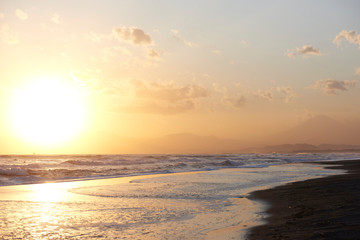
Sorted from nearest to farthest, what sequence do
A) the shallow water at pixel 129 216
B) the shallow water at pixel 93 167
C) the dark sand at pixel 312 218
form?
the dark sand at pixel 312 218 < the shallow water at pixel 129 216 < the shallow water at pixel 93 167

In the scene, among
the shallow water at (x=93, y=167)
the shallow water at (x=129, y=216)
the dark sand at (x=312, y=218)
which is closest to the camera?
the dark sand at (x=312, y=218)

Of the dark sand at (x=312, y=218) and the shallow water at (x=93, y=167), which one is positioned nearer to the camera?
the dark sand at (x=312, y=218)

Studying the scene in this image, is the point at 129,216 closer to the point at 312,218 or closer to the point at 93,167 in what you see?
the point at 312,218

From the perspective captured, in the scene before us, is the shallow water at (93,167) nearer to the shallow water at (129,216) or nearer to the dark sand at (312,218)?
the shallow water at (129,216)

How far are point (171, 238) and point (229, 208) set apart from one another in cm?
504

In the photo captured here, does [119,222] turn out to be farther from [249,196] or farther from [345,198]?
[345,198]

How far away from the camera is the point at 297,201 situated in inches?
534

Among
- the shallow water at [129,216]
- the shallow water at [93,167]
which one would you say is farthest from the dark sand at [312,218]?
the shallow water at [93,167]

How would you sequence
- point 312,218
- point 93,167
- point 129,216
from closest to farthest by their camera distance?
1. point 312,218
2. point 129,216
3. point 93,167

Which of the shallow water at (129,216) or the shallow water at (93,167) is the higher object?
the shallow water at (129,216)

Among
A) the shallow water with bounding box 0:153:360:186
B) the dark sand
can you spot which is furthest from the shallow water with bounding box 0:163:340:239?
the shallow water with bounding box 0:153:360:186

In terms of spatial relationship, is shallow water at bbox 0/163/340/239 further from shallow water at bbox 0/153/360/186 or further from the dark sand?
shallow water at bbox 0/153/360/186

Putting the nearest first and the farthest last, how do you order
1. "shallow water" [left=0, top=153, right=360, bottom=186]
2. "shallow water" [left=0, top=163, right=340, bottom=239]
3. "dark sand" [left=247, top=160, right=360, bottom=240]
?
"dark sand" [left=247, top=160, right=360, bottom=240] < "shallow water" [left=0, top=163, right=340, bottom=239] < "shallow water" [left=0, top=153, right=360, bottom=186]

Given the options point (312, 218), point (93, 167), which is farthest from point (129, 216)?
point (93, 167)
